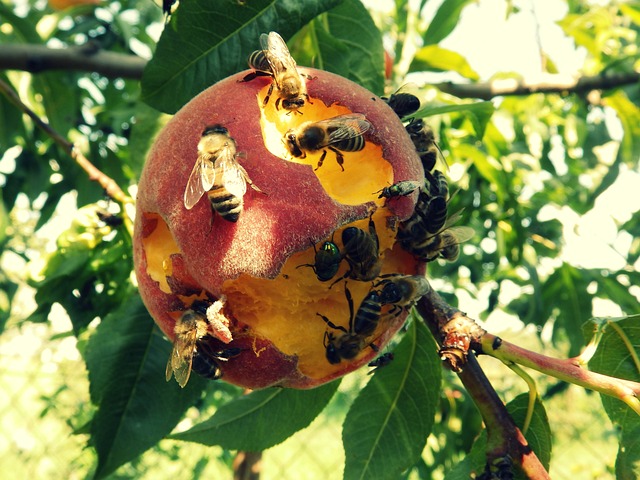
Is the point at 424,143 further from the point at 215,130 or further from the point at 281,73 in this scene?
the point at 215,130

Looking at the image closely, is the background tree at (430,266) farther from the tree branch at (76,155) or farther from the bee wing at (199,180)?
the bee wing at (199,180)

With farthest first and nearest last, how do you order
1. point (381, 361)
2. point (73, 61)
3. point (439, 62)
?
point (439, 62) → point (73, 61) → point (381, 361)

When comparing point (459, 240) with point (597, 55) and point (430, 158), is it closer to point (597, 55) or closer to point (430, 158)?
point (430, 158)

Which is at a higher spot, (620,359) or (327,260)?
(327,260)

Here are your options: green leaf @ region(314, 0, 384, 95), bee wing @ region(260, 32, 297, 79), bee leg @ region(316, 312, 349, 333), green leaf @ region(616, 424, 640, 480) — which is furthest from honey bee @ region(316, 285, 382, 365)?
green leaf @ region(314, 0, 384, 95)

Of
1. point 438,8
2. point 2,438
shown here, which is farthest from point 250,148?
point 2,438

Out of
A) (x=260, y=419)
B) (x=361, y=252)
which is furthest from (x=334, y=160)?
(x=260, y=419)

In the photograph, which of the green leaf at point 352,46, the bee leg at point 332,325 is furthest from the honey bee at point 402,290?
the green leaf at point 352,46
